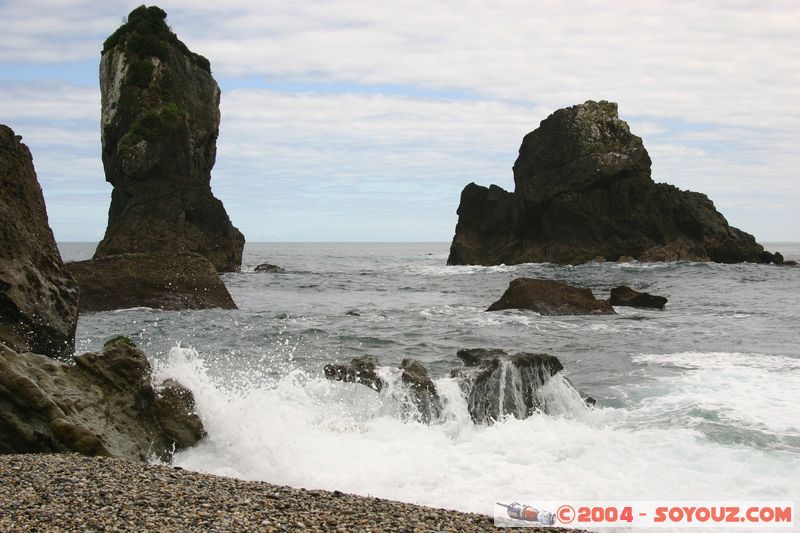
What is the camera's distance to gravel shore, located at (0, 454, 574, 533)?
5.35m

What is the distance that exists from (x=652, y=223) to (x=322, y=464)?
48.3m

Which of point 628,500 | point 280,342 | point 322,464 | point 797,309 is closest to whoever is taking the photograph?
point 628,500

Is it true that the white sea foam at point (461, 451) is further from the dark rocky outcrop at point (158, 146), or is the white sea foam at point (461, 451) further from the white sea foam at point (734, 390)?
the dark rocky outcrop at point (158, 146)

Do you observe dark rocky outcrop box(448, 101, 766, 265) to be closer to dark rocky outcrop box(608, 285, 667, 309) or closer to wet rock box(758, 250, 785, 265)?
wet rock box(758, 250, 785, 265)

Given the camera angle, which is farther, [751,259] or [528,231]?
[528,231]

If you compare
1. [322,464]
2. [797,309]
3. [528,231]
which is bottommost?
[322,464]

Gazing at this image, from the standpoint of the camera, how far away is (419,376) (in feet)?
35.3

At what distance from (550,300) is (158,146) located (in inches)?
1080

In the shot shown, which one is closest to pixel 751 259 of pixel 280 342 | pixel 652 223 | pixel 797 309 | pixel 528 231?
pixel 652 223

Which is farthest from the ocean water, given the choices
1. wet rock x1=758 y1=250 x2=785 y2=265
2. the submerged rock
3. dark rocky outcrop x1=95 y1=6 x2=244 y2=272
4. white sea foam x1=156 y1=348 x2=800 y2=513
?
wet rock x1=758 y1=250 x2=785 y2=265

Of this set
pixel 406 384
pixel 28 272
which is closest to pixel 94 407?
pixel 28 272

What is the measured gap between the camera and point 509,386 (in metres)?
10.7

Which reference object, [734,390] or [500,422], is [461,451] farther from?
[734,390]

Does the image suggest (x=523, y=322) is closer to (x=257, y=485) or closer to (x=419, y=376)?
(x=419, y=376)
